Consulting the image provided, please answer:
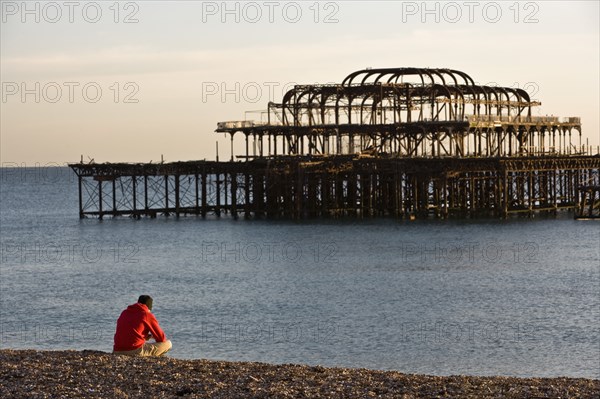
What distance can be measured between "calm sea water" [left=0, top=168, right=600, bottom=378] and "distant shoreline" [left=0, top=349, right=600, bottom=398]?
932 centimetres

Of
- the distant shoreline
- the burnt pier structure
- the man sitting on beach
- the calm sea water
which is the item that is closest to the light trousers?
the man sitting on beach

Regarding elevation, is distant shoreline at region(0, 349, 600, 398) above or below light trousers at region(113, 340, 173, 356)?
below

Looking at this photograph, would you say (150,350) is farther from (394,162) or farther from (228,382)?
(394,162)

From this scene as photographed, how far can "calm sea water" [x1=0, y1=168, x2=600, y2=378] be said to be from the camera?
30.3 metres

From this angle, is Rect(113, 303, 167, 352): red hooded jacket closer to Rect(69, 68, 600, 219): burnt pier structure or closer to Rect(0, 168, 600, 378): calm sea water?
Rect(0, 168, 600, 378): calm sea water

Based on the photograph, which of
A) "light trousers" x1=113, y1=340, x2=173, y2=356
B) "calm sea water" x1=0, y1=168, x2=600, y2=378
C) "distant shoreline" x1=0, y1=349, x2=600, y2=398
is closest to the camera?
"distant shoreline" x1=0, y1=349, x2=600, y2=398

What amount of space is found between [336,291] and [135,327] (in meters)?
23.5

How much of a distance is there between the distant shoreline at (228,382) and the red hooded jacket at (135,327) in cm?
60

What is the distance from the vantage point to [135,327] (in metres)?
19.8

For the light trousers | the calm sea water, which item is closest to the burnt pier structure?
the calm sea water

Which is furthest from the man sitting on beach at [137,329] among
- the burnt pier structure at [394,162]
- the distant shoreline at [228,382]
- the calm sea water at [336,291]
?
the burnt pier structure at [394,162]

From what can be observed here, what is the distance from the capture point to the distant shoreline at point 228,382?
16.8m

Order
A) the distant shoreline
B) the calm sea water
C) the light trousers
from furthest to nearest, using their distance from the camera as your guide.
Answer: the calm sea water
the light trousers
the distant shoreline

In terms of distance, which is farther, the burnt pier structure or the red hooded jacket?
the burnt pier structure
